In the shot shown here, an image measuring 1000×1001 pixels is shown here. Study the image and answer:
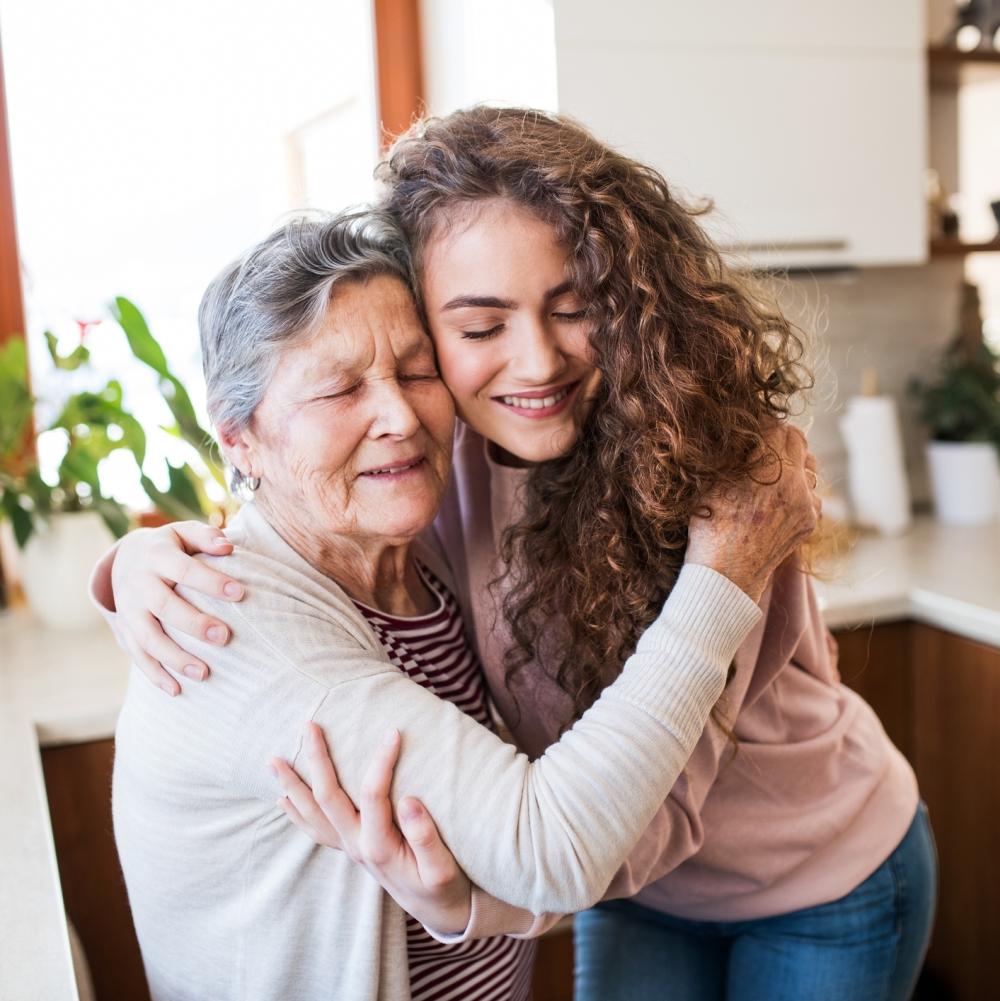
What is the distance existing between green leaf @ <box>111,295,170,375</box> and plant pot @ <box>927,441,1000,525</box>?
1715 millimetres

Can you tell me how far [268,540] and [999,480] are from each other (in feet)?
6.56

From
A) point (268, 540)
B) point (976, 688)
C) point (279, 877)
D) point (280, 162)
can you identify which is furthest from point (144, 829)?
point (280, 162)

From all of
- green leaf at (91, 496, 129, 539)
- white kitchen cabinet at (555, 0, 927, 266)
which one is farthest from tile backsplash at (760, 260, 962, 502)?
green leaf at (91, 496, 129, 539)

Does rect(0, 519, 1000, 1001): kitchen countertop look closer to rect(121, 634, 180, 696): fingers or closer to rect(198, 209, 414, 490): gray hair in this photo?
rect(121, 634, 180, 696): fingers

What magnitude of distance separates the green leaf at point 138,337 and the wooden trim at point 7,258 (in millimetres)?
420

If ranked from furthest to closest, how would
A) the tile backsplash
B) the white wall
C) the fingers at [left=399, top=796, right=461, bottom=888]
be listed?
the tile backsplash < the white wall < the fingers at [left=399, top=796, right=461, bottom=888]

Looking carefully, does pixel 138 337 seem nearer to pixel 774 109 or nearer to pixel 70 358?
pixel 70 358

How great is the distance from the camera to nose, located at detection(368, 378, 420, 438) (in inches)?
40.9

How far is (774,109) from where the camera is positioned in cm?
211

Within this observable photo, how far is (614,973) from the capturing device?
1.35 meters

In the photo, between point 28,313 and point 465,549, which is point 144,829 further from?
point 28,313

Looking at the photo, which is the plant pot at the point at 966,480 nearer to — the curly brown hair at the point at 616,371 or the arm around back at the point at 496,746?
the curly brown hair at the point at 616,371

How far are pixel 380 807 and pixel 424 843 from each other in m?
0.04

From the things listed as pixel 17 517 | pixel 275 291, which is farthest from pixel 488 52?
pixel 275 291
